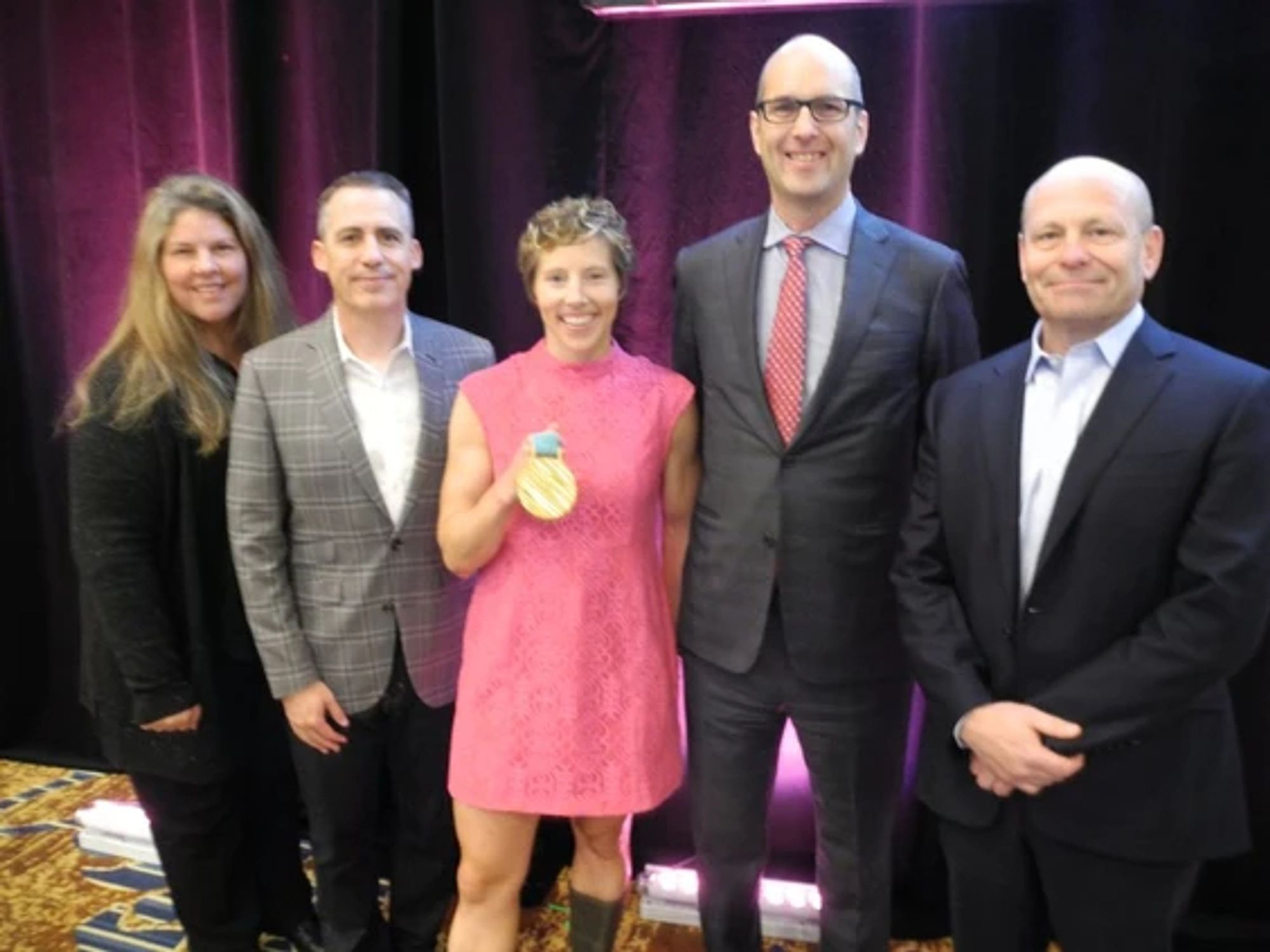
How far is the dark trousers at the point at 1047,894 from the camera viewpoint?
1.56m

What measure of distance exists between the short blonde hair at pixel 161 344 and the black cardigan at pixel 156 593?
0.08ft

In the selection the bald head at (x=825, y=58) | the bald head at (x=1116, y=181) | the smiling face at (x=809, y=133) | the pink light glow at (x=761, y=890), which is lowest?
the pink light glow at (x=761, y=890)

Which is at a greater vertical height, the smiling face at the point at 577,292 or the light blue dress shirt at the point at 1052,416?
the smiling face at the point at 577,292

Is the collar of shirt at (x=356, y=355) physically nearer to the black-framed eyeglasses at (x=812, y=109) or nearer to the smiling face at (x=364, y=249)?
the smiling face at (x=364, y=249)

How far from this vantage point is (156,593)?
204 cm

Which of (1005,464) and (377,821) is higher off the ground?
(1005,464)

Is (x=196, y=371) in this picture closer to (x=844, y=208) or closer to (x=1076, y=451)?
(x=844, y=208)

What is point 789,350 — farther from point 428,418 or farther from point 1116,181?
point 428,418

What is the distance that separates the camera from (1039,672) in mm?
1580

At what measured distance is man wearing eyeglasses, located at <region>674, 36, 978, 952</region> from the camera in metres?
1.80

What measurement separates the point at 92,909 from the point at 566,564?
1756 mm

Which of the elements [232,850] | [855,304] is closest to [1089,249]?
[855,304]

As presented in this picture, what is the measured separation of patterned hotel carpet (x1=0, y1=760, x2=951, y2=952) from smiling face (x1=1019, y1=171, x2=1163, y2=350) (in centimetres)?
170

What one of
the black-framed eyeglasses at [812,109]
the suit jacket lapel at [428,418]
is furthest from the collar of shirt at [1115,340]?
the suit jacket lapel at [428,418]
